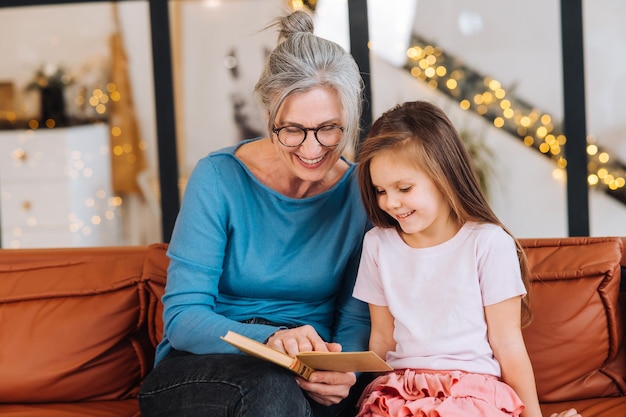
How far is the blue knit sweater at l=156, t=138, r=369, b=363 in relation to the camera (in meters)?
1.95

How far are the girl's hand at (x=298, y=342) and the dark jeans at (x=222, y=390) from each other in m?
0.06

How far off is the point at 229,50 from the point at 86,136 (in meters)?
1.02

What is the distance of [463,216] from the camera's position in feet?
6.08

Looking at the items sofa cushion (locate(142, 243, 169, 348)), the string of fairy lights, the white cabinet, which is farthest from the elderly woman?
the white cabinet

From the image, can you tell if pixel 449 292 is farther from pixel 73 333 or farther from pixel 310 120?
pixel 73 333

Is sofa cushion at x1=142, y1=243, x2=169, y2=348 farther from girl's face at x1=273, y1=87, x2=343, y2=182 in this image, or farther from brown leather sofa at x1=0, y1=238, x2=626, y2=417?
girl's face at x1=273, y1=87, x2=343, y2=182

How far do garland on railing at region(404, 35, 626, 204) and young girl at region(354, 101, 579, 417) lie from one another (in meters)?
2.22

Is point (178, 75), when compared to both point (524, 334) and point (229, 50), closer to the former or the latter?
point (229, 50)

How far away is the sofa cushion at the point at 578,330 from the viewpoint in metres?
2.02

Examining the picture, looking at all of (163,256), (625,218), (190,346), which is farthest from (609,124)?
(190,346)


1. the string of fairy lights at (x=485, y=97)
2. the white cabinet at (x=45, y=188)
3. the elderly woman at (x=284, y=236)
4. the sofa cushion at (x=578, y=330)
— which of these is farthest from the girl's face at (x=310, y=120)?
the white cabinet at (x=45, y=188)

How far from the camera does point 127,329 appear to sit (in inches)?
88.0

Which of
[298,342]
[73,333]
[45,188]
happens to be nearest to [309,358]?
[298,342]

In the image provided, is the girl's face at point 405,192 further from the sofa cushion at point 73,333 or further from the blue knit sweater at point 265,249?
the sofa cushion at point 73,333
